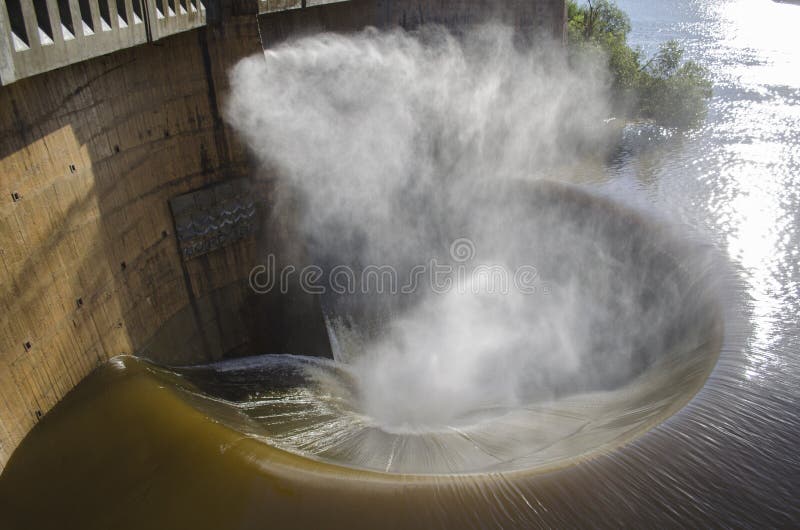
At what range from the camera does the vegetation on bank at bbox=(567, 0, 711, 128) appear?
95.5ft

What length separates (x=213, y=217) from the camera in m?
13.1

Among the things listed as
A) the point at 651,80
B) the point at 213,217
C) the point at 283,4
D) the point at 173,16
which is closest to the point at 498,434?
the point at 213,217

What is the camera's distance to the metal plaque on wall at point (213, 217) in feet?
41.3

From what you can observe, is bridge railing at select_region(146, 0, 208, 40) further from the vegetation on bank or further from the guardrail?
the vegetation on bank

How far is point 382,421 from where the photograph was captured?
1148 cm

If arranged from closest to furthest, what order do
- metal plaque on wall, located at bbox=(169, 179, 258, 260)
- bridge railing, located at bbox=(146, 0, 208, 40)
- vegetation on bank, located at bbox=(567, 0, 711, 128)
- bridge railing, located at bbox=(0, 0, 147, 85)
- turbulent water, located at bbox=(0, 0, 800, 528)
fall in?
turbulent water, located at bbox=(0, 0, 800, 528) < bridge railing, located at bbox=(0, 0, 147, 85) < bridge railing, located at bbox=(146, 0, 208, 40) < metal plaque on wall, located at bbox=(169, 179, 258, 260) < vegetation on bank, located at bbox=(567, 0, 711, 128)

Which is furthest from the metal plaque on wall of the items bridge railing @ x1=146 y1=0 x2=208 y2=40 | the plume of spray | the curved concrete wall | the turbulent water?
bridge railing @ x1=146 y1=0 x2=208 y2=40

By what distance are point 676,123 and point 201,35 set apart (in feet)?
76.7

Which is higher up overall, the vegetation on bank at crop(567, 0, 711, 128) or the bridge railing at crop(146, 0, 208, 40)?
the bridge railing at crop(146, 0, 208, 40)

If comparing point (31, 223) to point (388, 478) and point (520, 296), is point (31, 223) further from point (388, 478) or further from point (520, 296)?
point (520, 296)

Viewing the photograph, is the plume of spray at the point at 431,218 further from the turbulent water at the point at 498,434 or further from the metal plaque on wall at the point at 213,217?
the metal plaque on wall at the point at 213,217

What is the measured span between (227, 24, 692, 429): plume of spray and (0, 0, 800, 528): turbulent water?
19 cm

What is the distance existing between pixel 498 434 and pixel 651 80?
26018 mm

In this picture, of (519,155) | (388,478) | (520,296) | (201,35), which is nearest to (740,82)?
(519,155)
